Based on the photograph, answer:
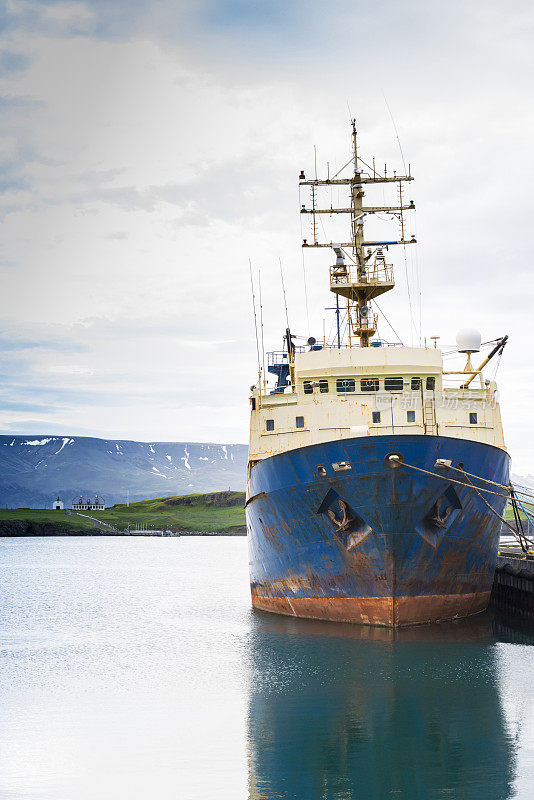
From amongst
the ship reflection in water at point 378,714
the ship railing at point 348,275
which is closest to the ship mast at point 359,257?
the ship railing at point 348,275

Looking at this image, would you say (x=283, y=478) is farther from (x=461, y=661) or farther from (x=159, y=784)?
(x=159, y=784)

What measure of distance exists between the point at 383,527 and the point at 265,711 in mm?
6227

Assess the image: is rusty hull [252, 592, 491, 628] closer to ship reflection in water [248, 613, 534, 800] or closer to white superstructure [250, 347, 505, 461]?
ship reflection in water [248, 613, 534, 800]

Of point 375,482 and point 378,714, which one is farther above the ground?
point 375,482

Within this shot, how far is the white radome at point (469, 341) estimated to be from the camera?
26.7m

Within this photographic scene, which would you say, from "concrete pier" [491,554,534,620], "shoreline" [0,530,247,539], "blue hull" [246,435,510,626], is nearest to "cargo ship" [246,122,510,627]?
"blue hull" [246,435,510,626]

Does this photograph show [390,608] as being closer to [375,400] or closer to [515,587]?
[375,400]

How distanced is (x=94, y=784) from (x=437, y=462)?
12099 millimetres

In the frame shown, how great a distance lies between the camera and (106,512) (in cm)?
18925

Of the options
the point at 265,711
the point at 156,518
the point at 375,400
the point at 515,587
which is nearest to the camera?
the point at 265,711

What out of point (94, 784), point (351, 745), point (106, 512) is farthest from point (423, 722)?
point (106, 512)

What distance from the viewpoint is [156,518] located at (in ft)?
569

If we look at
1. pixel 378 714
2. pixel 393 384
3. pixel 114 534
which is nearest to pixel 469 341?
pixel 393 384

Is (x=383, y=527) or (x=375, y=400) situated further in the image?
(x=375, y=400)
